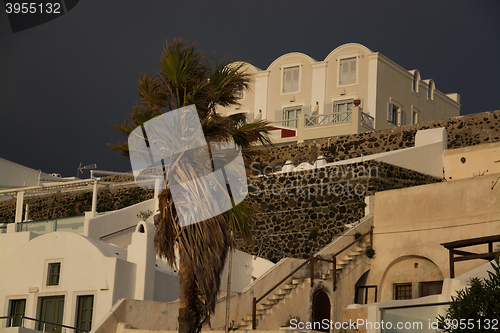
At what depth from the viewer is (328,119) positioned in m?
37.2

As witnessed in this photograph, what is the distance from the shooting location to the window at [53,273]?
781 inches

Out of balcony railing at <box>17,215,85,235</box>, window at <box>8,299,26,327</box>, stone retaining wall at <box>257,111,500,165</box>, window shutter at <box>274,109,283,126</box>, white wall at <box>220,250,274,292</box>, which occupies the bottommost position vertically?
window at <box>8,299,26,327</box>

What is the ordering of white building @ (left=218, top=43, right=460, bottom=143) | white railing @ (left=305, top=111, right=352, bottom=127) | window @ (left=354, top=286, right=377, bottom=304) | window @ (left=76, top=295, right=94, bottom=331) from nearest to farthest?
window @ (left=76, top=295, right=94, bottom=331)
window @ (left=354, top=286, right=377, bottom=304)
white railing @ (left=305, top=111, right=352, bottom=127)
white building @ (left=218, top=43, right=460, bottom=143)

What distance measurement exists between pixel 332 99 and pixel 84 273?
2309 cm

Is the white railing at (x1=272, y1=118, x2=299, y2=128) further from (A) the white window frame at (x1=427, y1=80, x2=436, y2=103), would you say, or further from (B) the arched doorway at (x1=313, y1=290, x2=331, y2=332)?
(B) the arched doorway at (x1=313, y1=290, x2=331, y2=332)

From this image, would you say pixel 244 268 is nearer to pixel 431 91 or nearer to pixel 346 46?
pixel 346 46

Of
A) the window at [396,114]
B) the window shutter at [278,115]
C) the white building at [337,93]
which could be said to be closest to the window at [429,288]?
the white building at [337,93]

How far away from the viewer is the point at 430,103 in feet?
→ 139

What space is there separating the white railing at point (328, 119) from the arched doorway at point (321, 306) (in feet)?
52.8

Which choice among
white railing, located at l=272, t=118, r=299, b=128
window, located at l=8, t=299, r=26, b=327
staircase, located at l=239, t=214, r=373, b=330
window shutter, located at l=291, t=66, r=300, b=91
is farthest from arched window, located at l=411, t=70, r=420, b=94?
window, located at l=8, t=299, r=26, b=327

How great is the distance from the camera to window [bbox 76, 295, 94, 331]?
62.0 ft

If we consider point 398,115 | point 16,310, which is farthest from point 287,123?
point 16,310

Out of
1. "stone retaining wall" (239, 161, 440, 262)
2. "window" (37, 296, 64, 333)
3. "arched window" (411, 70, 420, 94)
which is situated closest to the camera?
"window" (37, 296, 64, 333)

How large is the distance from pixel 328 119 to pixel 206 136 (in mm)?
24325
